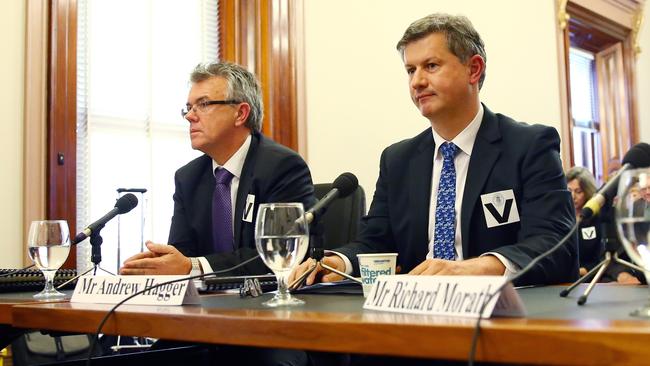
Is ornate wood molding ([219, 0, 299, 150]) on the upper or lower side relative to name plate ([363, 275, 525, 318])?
upper

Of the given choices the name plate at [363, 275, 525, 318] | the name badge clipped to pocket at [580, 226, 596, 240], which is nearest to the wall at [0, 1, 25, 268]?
A: the name plate at [363, 275, 525, 318]

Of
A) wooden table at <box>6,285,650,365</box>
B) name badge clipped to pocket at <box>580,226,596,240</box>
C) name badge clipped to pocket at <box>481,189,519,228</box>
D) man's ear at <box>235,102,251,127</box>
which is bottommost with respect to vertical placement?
wooden table at <box>6,285,650,365</box>

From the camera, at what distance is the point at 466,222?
5.81 feet

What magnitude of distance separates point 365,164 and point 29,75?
184 centimetres

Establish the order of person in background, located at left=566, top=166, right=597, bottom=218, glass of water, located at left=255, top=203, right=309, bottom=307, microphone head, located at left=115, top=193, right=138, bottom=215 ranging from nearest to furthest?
glass of water, located at left=255, top=203, right=309, bottom=307 < microphone head, located at left=115, top=193, right=138, bottom=215 < person in background, located at left=566, top=166, right=597, bottom=218

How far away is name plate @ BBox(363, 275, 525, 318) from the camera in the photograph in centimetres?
77

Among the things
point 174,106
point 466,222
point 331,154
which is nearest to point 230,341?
→ point 466,222

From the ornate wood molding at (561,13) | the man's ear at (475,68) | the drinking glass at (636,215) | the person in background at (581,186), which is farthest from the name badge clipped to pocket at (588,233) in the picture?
the drinking glass at (636,215)

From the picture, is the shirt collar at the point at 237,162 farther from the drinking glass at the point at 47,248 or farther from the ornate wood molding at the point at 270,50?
the ornate wood molding at the point at 270,50

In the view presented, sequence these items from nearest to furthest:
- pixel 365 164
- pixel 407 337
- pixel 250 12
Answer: pixel 407 337 → pixel 250 12 → pixel 365 164

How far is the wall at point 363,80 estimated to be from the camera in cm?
371

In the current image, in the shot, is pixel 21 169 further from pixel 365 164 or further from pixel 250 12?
pixel 365 164

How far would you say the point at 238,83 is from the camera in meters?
2.47

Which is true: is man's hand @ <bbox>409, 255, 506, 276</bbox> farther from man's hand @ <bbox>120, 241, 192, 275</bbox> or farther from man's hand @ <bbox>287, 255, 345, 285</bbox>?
man's hand @ <bbox>120, 241, 192, 275</bbox>
